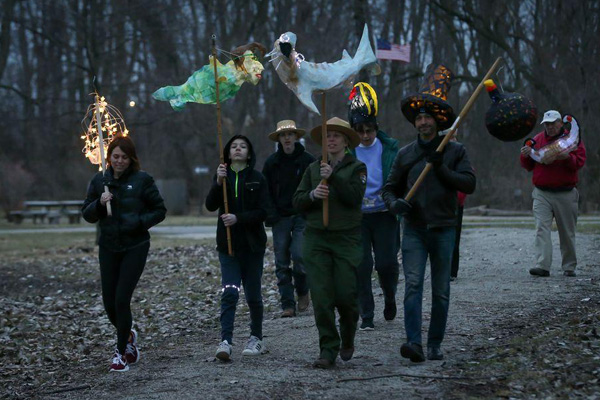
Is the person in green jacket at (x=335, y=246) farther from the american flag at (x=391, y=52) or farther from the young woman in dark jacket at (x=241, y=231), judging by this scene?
the american flag at (x=391, y=52)

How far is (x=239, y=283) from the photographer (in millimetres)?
7590

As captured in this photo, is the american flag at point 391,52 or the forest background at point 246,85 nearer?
the american flag at point 391,52

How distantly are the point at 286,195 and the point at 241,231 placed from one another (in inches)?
87.4

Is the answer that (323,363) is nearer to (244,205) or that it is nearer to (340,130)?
(244,205)

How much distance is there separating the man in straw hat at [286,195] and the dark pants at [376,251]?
1.40 metres

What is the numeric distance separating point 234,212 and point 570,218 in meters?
→ 5.49

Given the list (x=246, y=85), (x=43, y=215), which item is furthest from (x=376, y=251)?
(x=246, y=85)

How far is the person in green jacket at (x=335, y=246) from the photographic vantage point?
22.2 ft

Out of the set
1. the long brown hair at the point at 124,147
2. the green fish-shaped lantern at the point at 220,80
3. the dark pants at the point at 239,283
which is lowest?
the dark pants at the point at 239,283

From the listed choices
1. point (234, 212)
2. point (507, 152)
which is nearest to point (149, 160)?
point (507, 152)

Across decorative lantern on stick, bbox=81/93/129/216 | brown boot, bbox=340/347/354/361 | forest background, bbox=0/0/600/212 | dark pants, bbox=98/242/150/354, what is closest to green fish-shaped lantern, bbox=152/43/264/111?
decorative lantern on stick, bbox=81/93/129/216

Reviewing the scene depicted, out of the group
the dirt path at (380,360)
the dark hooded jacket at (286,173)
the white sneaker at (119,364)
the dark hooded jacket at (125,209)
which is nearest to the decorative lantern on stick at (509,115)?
the dirt path at (380,360)

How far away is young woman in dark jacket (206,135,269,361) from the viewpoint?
751 centimetres

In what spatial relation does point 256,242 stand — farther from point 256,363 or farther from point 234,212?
point 256,363
